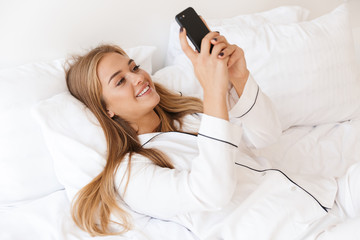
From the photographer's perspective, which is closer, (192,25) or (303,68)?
(192,25)

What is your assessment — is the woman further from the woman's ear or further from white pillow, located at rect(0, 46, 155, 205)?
white pillow, located at rect(0, 46, 155, 205)

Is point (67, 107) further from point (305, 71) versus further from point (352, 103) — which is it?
point (352, 103)

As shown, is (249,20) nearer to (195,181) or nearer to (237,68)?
(237,68)

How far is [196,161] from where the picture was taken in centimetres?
91

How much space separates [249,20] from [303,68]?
0.39 metres

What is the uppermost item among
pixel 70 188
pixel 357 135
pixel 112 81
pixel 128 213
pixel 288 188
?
pixel 112 81

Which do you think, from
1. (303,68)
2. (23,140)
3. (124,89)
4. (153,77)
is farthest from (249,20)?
(23,140)

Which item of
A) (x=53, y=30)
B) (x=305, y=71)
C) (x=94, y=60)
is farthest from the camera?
(x=305, y=71)

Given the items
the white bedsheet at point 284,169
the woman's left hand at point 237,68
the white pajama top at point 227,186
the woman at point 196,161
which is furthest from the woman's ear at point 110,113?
the woman's left hand at point 237,68

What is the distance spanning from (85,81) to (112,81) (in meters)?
0.11

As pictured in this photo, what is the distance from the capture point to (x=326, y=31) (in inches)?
57.7

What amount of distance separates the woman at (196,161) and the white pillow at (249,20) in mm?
394

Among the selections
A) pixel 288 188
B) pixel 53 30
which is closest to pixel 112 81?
pixel 53 30

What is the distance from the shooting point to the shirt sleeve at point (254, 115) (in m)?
1.06
